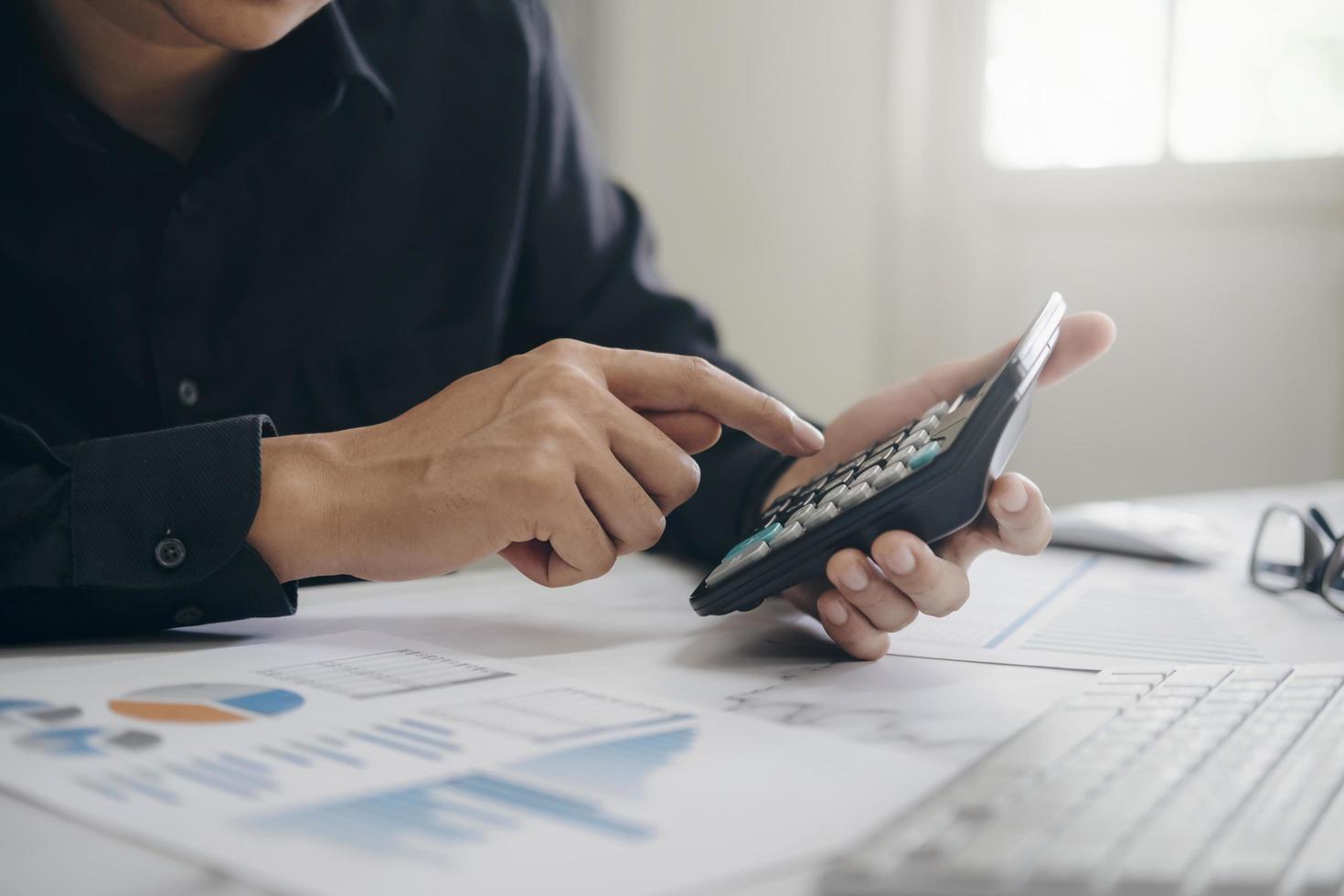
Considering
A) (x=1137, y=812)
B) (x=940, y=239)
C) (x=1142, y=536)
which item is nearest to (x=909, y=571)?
(x=1137, y=812)

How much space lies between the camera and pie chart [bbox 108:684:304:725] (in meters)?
0.44

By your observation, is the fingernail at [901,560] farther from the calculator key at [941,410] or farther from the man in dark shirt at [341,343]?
the calculator key at [941,410]

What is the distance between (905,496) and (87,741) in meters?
0.34

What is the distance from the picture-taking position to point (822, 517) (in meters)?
0.55

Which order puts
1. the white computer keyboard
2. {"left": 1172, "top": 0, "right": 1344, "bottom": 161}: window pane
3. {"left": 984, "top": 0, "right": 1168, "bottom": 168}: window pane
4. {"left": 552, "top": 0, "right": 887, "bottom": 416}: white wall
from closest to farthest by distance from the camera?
1. the white computer keyboard
2. {"left": 1172, "top": 0, "right": 1344, "bottom": 161}: window pane
3. {"left": 984, "top": 0, "right": 1168, "bottom": 168}: window pane
4. {"left": 552, "top": 0, "right": 887, "bottom": 416}: white wall

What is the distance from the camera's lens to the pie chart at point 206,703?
444mm

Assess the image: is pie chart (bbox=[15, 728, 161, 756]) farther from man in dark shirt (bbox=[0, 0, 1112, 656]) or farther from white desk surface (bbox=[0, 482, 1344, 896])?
man in dark shirt (bbox=[0, 0, 1112, 656])

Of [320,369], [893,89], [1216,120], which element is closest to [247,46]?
[320,369]

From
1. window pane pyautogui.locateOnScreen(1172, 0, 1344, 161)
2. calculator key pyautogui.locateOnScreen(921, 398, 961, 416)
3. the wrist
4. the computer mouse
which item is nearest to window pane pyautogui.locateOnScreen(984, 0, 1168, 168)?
window pane pyautogui.locateOnScreen(1172, 0, 1344, 161)

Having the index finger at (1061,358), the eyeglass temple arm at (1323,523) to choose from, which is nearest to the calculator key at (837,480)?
the index finger at (1061,358)

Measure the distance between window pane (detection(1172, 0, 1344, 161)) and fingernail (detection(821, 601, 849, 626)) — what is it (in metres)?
1.70

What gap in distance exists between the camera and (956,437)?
1.70 feet

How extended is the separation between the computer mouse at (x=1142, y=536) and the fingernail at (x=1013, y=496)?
0.43 metres

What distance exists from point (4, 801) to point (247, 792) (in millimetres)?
78
